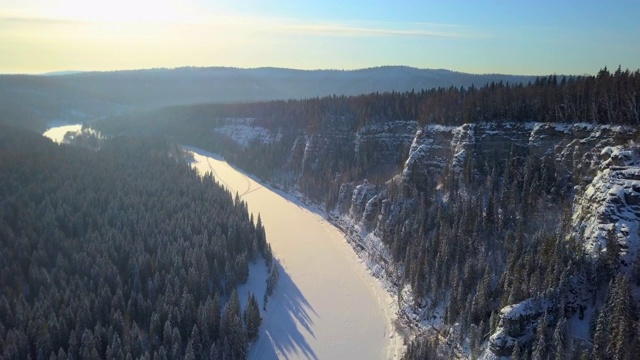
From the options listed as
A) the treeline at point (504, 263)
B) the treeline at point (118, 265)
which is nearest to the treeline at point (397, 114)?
A: the treeline at point (504, 263)

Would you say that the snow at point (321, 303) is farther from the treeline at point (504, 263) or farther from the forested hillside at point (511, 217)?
the treeline at point (504, 263)

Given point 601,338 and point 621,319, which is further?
point 601,338

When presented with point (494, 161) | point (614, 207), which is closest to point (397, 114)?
point (494, 161)

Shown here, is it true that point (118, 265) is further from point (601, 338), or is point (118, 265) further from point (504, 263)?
point (601, 338)

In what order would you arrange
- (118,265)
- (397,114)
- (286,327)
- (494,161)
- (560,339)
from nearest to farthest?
(560,339) → (286,327) → (118,265) → (494,161) → (397,114)

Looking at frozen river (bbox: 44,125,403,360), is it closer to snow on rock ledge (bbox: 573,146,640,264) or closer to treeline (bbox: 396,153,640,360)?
treeline (bbox: 396,153,640,360)

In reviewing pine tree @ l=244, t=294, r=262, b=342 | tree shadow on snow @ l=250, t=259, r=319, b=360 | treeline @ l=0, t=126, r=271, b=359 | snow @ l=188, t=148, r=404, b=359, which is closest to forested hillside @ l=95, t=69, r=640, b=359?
snow @ l=188, t=148, r=404, b=359
